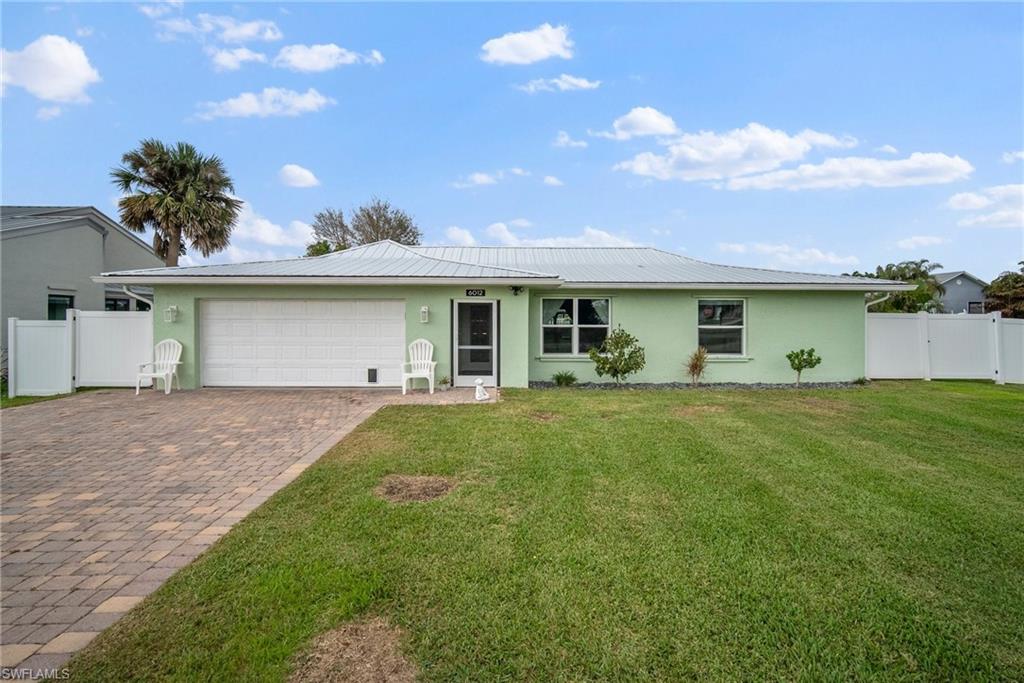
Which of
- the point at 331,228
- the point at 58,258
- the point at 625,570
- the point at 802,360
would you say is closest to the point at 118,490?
the point at 625,570

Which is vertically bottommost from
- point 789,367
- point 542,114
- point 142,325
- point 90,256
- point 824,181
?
point 789,367

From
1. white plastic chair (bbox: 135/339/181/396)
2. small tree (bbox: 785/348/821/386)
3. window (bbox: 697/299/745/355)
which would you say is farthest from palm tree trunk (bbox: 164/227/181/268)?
small tree (bbox: 785/348/821/386)

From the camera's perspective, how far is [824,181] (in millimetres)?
17609

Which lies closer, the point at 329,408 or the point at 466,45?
the point at 329,408

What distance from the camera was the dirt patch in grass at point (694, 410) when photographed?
27.6ft

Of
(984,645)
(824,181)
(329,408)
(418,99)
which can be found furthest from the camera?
(824,181)

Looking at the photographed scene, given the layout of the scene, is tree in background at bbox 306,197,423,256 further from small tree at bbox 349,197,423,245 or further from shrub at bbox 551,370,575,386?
shrub at bbox 551,370,575,386

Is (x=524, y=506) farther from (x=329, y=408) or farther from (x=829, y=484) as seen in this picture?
(x=329, y=408)

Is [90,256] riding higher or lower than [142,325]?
higher

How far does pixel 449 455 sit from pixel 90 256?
61.0 feet

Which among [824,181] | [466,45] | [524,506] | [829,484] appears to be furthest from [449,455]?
[824,181]

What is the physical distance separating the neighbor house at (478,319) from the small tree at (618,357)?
2.22 feet

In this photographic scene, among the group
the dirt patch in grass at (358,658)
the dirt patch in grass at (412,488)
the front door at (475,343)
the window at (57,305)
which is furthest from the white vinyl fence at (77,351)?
the dirt patch in grass at (358,658)

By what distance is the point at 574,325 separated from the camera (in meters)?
12.7
